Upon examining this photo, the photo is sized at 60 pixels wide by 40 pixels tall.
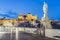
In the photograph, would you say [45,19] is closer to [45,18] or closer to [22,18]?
[45,18]

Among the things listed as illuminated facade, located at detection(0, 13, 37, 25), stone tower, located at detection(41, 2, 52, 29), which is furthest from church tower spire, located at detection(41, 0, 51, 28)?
illuminated facade, located at detection(0, 13, 37, 25)

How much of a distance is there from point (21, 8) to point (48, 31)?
0.52m

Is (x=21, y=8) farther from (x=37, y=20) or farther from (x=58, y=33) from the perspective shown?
(x=58, y=33)

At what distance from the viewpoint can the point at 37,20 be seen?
10.2 ft

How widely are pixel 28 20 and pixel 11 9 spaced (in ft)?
0.97

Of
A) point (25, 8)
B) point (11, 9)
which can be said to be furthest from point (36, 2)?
point (11, 9)

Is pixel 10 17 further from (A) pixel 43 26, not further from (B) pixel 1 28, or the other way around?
(A) pixel 43 26

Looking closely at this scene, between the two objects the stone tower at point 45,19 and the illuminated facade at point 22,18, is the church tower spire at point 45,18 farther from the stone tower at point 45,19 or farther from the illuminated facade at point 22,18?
the illuminated facade at point 22,18

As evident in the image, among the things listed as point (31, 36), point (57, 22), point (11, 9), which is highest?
point (11, 9)

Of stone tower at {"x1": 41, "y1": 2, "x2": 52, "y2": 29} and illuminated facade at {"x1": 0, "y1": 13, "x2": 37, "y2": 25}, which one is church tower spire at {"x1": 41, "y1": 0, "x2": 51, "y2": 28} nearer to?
stone tower at {"x1": 41, "y1": 2, "x2": 52, "y2": 29}

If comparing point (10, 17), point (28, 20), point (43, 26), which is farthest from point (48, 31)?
point (10, 17)

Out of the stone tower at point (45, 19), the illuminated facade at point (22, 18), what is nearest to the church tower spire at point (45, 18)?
the stone tower at point (45, 19)

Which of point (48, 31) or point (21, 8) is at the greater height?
point (21, 8)

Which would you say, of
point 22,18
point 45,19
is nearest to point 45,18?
point 45,19
